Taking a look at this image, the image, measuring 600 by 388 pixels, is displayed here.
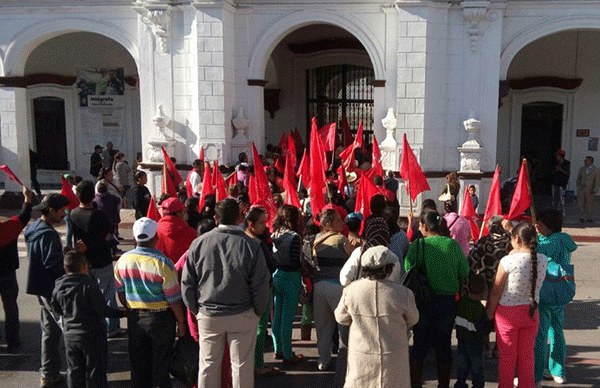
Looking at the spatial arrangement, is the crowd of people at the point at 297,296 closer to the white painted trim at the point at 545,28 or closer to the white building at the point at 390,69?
the white building at the point at 390,69

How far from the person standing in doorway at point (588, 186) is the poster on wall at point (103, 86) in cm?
1095

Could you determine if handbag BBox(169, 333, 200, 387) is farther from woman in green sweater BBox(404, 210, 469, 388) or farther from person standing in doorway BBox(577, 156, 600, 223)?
person standing in doorway BBox(577, 156, 600, 223)

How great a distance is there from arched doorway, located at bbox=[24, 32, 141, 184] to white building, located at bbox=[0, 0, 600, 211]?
7.78 ft

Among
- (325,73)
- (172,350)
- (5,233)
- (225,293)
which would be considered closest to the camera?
(225,293)

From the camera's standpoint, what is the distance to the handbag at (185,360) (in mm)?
5504

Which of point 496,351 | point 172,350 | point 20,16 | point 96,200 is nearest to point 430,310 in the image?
point 496,351

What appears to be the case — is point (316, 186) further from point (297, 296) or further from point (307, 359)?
point (307, 359)

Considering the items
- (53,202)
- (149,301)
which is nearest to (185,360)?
(149,301)

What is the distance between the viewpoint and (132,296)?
529cm

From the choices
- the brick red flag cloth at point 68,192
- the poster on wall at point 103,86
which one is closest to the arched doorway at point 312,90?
the poster on wall at point 103,86

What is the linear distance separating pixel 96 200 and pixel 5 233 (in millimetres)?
2382

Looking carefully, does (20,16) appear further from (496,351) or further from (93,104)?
(496,351)

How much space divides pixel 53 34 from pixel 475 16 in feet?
28.4

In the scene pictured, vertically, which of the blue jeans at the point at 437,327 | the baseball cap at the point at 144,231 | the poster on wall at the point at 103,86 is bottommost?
the blue jeans at the point at 437,327
